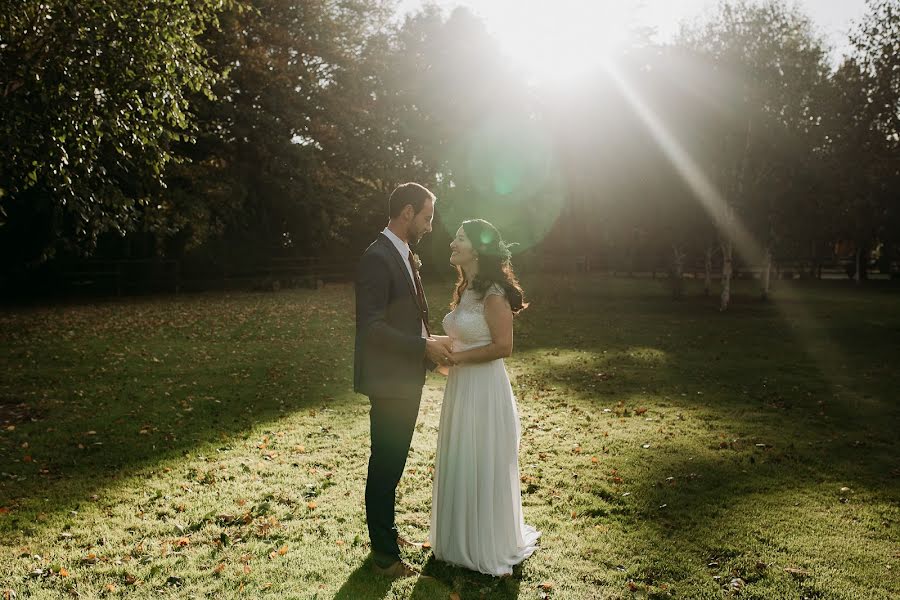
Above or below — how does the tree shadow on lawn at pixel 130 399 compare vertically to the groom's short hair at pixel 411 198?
below

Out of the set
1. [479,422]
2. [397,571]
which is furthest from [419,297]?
[397,571]

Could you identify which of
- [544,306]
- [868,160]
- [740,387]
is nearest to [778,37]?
[868,160]

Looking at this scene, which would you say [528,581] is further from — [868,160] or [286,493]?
[868,160]

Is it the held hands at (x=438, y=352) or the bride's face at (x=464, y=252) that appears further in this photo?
the bride's face at (x=464, y=252)

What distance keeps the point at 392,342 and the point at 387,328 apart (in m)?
0.10

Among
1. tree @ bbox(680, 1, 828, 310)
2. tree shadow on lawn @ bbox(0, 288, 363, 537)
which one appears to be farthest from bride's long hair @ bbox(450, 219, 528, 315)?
tree @ bbox(680, 1, 828, 310)

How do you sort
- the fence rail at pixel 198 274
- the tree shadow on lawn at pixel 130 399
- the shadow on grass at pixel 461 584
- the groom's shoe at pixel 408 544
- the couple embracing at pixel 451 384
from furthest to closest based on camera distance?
1. the fence rail at pixel 198 274
2. the tree shadow on lawn at pixel 130 399
3. the groom's shoe at pixel 408 544
4. the shadow on grass at pixel 461 584
5. the couple embracing at pixel 451 384

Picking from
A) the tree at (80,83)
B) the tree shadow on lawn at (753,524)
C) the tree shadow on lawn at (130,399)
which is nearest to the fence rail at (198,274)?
the tree shadow on lawn at (130,399)

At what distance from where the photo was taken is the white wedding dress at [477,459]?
4.67 m

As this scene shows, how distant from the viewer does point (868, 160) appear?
56.2 ft

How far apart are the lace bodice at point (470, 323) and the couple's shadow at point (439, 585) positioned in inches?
63.4

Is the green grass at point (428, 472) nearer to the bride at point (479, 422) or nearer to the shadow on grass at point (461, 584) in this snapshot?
the shadow on grass at point (461, 584)

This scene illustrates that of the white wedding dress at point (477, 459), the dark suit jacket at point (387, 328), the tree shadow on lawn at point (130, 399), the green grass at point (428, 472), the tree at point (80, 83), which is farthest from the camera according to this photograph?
the tree at point (80, 83)

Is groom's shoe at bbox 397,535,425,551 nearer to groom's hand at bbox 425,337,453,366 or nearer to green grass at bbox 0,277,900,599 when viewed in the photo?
green grass at bbox 0,277,900,599
